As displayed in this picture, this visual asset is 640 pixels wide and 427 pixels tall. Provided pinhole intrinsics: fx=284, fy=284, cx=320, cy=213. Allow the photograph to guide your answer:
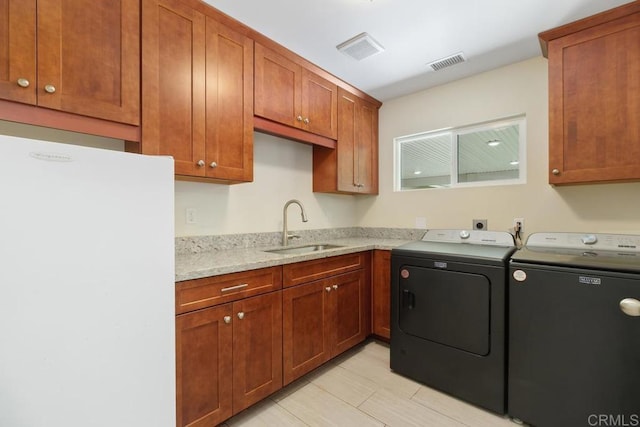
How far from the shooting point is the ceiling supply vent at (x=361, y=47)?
6.55ft

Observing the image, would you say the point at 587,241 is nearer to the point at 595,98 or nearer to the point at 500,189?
the point at 500,189

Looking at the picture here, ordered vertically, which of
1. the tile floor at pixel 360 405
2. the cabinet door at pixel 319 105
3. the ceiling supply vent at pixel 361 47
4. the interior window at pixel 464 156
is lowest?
the tile floor at pixel 360 405

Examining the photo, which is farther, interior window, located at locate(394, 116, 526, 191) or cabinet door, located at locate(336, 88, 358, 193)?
cabinet door, located at locate(336, 88, 358, 193)

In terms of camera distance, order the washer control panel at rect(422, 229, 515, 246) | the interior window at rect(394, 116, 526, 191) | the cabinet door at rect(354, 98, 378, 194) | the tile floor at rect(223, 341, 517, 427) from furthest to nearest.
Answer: the cabinet door at rect(354, 98, 378, 194) < the interior window at rect(394, 116, 526, 191) < the washer control panel at rect(422, 229, 515, 246) < the tile floor at rect(223, 341, 517, 427)

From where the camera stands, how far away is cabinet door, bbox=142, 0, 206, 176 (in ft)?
4.87

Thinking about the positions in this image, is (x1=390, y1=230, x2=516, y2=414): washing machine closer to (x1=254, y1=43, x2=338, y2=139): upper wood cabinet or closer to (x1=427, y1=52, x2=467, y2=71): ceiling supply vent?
(x1=254, y1=43, x2=338, y2=139): upper wood cabinet

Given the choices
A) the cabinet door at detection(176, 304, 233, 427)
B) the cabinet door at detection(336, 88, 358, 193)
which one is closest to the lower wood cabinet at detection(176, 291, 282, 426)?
the cabinet door at detection(176, 304, 233, 427)

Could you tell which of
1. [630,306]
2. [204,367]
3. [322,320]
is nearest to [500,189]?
[630,306]

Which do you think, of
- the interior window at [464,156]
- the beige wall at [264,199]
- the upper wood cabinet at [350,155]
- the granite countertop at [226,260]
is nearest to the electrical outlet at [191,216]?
the beige wall at [264,199]

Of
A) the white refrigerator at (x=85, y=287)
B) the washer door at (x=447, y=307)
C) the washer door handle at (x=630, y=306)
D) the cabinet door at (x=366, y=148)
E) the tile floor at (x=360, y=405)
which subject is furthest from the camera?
the cabinet door at (x=366, y=148)

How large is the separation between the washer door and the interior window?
1.16 metres

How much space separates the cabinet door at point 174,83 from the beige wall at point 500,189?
79.9 inches

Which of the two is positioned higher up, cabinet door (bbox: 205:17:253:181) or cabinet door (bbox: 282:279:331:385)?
cabinet door (bbox: 205:17:253:181)

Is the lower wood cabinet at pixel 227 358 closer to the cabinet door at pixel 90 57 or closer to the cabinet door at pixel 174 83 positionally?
the cabinet door at pixel 174 83
